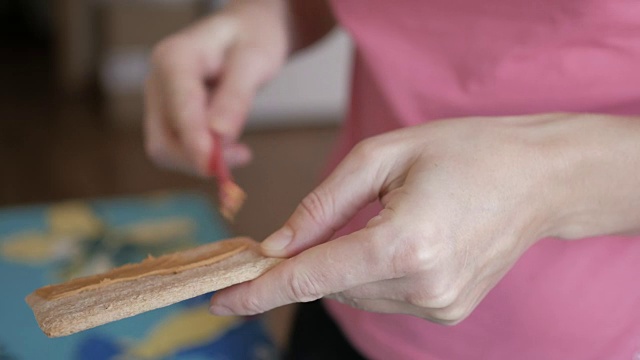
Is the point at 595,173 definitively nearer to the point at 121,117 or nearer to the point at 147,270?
the point at 147,270

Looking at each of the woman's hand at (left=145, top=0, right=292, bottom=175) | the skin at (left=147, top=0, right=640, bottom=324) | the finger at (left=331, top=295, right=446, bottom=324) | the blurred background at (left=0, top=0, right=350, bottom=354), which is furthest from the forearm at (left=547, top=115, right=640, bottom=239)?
the blurred background at (left=0, top=0, right=350, bottom=354)

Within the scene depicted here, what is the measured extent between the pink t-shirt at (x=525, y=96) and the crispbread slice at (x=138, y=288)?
0.14 m

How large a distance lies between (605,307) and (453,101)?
20 centimetres

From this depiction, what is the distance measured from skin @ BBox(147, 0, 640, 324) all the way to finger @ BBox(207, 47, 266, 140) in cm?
22

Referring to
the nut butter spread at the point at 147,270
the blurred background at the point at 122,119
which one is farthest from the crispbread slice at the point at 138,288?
the blurred background at the point at 122,119

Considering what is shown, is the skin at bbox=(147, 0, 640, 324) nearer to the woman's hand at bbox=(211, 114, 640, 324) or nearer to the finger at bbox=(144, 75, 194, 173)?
the woman's hand at bbox=(211, 114, 640, 324)

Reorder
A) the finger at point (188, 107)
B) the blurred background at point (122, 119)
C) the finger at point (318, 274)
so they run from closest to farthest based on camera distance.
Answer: the finger at point (318, 274) → the finger at point (188, 107) → the blurred background at point (122, 119)

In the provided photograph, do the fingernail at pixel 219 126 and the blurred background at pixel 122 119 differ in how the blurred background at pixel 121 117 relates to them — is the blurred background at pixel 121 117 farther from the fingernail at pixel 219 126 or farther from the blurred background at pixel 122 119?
the fingernail at pixel 219 126

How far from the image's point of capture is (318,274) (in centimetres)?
45

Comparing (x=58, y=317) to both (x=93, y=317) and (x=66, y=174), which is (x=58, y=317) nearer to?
(x=93, y=317)

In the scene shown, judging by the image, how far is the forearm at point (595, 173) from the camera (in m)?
0.47

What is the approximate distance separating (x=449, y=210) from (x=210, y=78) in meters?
0.39

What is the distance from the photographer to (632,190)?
0.49 meters

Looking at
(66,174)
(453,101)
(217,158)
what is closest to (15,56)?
(66,174)
